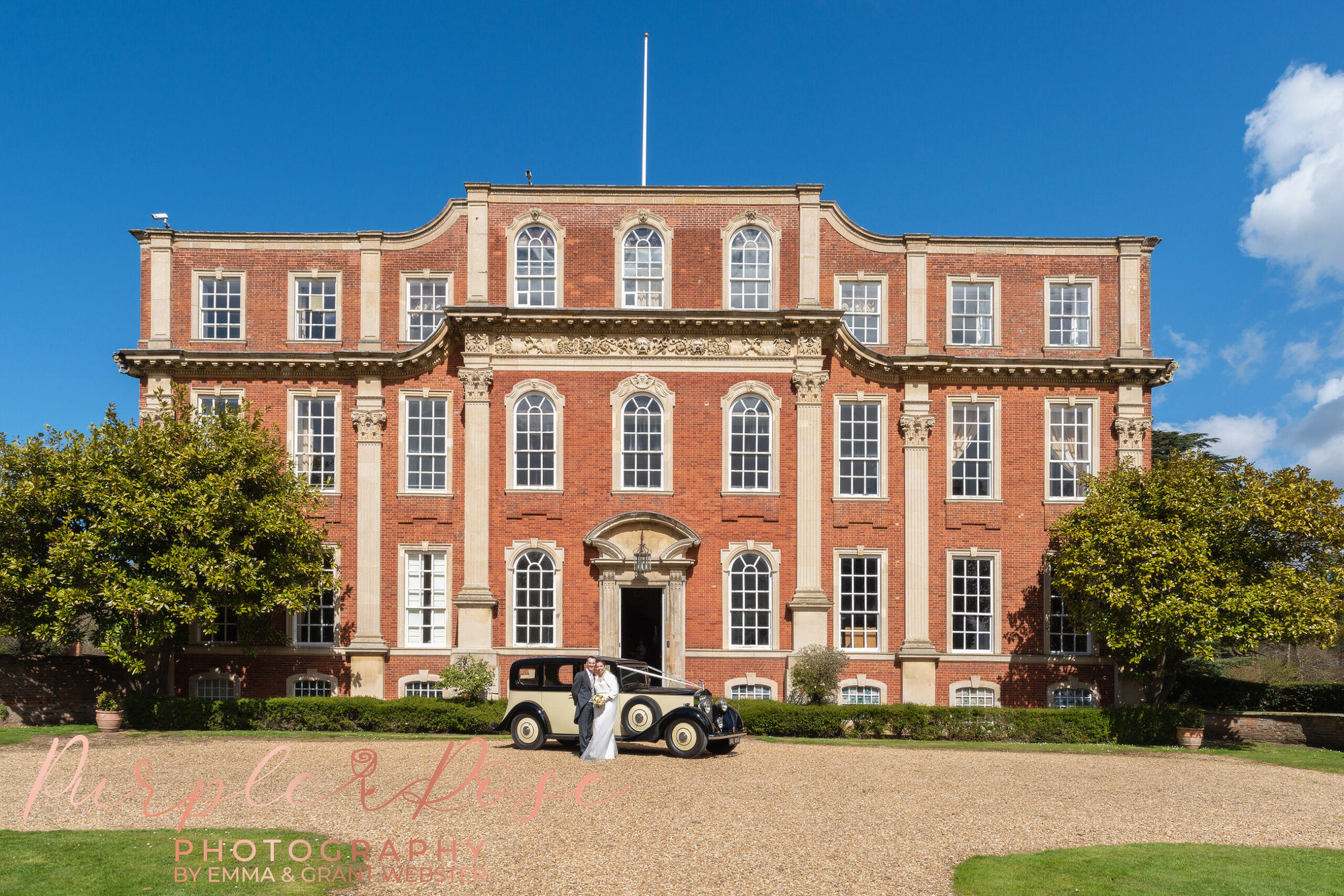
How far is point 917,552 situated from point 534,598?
399 inches

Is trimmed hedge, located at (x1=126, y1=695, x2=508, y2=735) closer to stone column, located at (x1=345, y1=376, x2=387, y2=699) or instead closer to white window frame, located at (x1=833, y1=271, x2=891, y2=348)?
stone column, located at (x1=345, y1=376, x2=387, y2=699)

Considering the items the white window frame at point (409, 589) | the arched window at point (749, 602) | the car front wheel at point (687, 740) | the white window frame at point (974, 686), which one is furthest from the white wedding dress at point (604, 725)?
the white window frame at point (974, 686)

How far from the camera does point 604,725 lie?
16594mm

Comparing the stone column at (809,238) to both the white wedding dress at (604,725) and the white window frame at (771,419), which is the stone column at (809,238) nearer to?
the white window frame at (771,419)

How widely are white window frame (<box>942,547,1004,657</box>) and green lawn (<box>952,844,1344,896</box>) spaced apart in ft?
45.2

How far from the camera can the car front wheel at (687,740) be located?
55.7ft

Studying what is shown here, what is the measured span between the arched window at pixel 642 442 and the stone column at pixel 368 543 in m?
6.50

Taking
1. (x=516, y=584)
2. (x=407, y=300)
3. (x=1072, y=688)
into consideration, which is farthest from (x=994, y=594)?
(x=407, y=300)

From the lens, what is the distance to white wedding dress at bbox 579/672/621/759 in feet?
54.1

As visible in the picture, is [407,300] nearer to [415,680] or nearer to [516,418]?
[516,418]

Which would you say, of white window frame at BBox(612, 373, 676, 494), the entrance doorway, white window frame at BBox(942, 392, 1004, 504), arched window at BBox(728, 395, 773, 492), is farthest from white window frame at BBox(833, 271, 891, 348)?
the entrance doorway

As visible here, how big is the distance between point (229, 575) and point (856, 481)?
51.0 ft

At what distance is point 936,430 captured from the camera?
86.5 feet

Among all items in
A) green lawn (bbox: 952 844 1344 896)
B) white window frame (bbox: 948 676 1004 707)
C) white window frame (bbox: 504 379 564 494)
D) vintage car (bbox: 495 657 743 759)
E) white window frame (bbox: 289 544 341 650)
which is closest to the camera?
green lawn (bbox: 952 844 1344 896)
